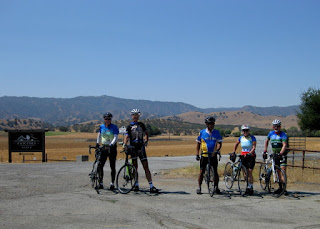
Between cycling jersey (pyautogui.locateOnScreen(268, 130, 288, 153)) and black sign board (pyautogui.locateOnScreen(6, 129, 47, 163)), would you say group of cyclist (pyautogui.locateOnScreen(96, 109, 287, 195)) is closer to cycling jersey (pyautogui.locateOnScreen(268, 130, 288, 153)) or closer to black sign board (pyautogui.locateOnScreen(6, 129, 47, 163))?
cycling jersey (pyautogui.locateOnScreen(268, 130, 288, 153))

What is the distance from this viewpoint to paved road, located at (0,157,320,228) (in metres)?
7.70

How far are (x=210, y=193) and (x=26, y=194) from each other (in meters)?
4.61

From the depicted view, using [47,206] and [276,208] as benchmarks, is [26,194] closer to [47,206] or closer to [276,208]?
[47,206]

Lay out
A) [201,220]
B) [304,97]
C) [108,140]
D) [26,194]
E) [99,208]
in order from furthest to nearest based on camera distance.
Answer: [304,97] < [108,140] < [26,194] < [99,208] < [201,220]

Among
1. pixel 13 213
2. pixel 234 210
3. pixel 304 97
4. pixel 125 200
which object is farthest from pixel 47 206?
pixel 304 97

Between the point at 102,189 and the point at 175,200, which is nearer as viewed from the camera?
the point at 175,200

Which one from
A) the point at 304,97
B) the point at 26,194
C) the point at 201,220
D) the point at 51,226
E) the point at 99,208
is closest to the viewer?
the point at 51,226

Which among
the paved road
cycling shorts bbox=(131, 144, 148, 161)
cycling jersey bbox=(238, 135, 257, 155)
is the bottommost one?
the paved road

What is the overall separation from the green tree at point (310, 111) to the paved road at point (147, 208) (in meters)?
28.6

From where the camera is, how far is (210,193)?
429 inches

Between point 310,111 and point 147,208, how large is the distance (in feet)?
110

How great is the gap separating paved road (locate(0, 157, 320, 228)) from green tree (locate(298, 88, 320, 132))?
2855 cm

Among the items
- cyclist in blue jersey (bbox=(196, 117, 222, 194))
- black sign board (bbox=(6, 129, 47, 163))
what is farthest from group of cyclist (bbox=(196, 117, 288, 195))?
black sign board (bbox=(6, 129, 47, 163))

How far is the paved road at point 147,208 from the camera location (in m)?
7.70
